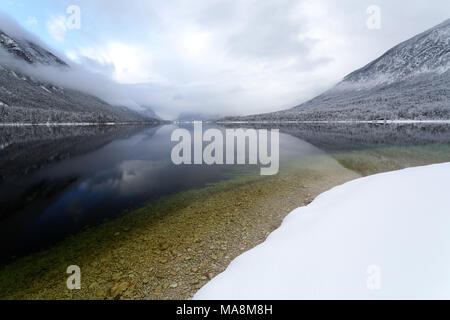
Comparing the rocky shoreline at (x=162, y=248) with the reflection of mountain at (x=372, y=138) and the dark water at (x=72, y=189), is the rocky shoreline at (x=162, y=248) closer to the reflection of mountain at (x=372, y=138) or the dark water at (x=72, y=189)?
the dark water at (x=72, y=189)

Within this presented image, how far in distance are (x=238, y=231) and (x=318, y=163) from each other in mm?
18573

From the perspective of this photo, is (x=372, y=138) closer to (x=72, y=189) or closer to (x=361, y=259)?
(x=361, y=259)

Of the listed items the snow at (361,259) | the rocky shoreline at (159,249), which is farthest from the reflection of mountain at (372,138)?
the snow at (361,259)

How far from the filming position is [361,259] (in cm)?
524

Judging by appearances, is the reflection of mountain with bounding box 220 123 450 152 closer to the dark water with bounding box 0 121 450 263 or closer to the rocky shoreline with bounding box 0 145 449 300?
the dark water with bounding box 0 121 450 263

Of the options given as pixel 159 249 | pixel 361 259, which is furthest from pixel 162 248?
pixel 361 259

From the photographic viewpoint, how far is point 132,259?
8344 millimetres

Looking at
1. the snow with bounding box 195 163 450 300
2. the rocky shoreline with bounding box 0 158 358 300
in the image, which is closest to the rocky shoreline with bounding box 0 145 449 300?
the rocky shoreline with bounding box 0 158 358 300

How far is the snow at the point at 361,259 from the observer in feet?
14.6

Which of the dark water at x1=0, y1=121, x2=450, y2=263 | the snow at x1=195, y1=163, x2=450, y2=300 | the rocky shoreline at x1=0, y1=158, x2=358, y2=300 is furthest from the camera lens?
the dark water at x1=0, y1=121, x2=450, y2=263

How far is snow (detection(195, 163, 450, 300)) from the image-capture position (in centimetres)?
446
